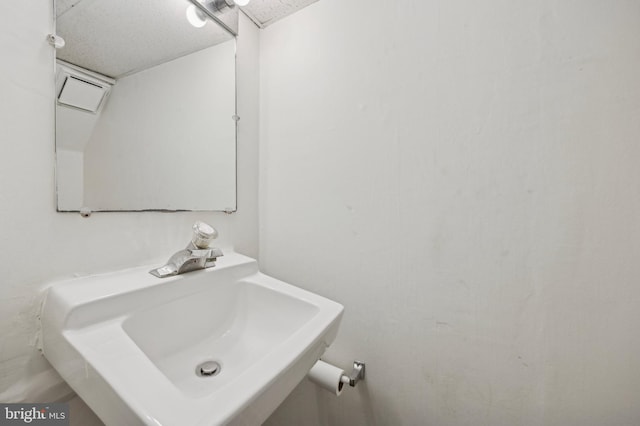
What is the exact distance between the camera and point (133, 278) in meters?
0.61

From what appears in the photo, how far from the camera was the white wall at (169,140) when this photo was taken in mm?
626

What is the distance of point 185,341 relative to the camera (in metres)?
0.66

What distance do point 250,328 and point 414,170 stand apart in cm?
71

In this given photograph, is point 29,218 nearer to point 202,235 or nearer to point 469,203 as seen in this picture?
point 202,235

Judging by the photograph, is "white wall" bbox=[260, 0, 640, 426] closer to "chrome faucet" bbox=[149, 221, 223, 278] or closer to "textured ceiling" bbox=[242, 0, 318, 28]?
"textured ceiling" bbox=[242, 0, 318, 28]

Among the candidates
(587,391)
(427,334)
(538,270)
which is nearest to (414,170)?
(538,270)

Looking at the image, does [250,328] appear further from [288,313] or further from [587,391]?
[587,391]

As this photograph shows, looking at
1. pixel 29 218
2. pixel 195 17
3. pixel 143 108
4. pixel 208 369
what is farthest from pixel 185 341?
pixel 195 17

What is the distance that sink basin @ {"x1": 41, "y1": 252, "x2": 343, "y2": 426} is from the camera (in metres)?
0.35

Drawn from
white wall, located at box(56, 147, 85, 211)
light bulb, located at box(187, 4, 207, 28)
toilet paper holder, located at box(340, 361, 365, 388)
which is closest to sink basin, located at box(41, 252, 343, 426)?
white wall, located at box(56, 147, 85, 211)

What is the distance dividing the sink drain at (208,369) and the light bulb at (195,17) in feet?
3.55

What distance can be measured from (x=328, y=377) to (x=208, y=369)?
0.40 metres

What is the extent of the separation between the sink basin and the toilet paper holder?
295 millimetres

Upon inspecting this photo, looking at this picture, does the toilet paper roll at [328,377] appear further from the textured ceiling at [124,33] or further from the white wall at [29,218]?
the textured ceiling at [124,33]
